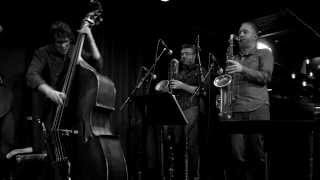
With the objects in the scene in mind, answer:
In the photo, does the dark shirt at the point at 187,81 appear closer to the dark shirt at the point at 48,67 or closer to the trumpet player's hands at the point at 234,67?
the trumpet player's hands at the point at 234,67

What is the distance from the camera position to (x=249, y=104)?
3621 mm

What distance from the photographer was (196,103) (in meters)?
4.73

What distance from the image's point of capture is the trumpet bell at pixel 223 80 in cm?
387

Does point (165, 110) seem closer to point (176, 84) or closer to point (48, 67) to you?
point (176, 84)

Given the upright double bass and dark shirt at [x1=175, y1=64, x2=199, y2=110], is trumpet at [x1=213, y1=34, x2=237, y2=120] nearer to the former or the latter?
dark shirt at [x1=175, y1=64, x2=199, y2=110]

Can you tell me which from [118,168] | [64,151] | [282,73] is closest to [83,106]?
[64,151]

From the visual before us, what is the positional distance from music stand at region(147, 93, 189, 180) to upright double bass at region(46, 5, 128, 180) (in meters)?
0.61

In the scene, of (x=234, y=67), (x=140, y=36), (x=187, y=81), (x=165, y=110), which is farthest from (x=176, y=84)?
(x=140, y=36)

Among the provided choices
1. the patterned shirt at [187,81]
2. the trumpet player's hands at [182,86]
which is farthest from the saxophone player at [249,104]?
the patterned shirt at [187,81]

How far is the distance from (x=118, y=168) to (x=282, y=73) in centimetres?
279

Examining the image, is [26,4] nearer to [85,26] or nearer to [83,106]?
[85,26]

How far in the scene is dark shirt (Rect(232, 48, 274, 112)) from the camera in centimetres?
360

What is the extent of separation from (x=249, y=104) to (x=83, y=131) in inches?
65.0

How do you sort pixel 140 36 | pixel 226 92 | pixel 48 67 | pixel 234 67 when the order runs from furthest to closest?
pixel 140 36 < pixel 226 92 < pixel 234 67 < pixel 48 67
